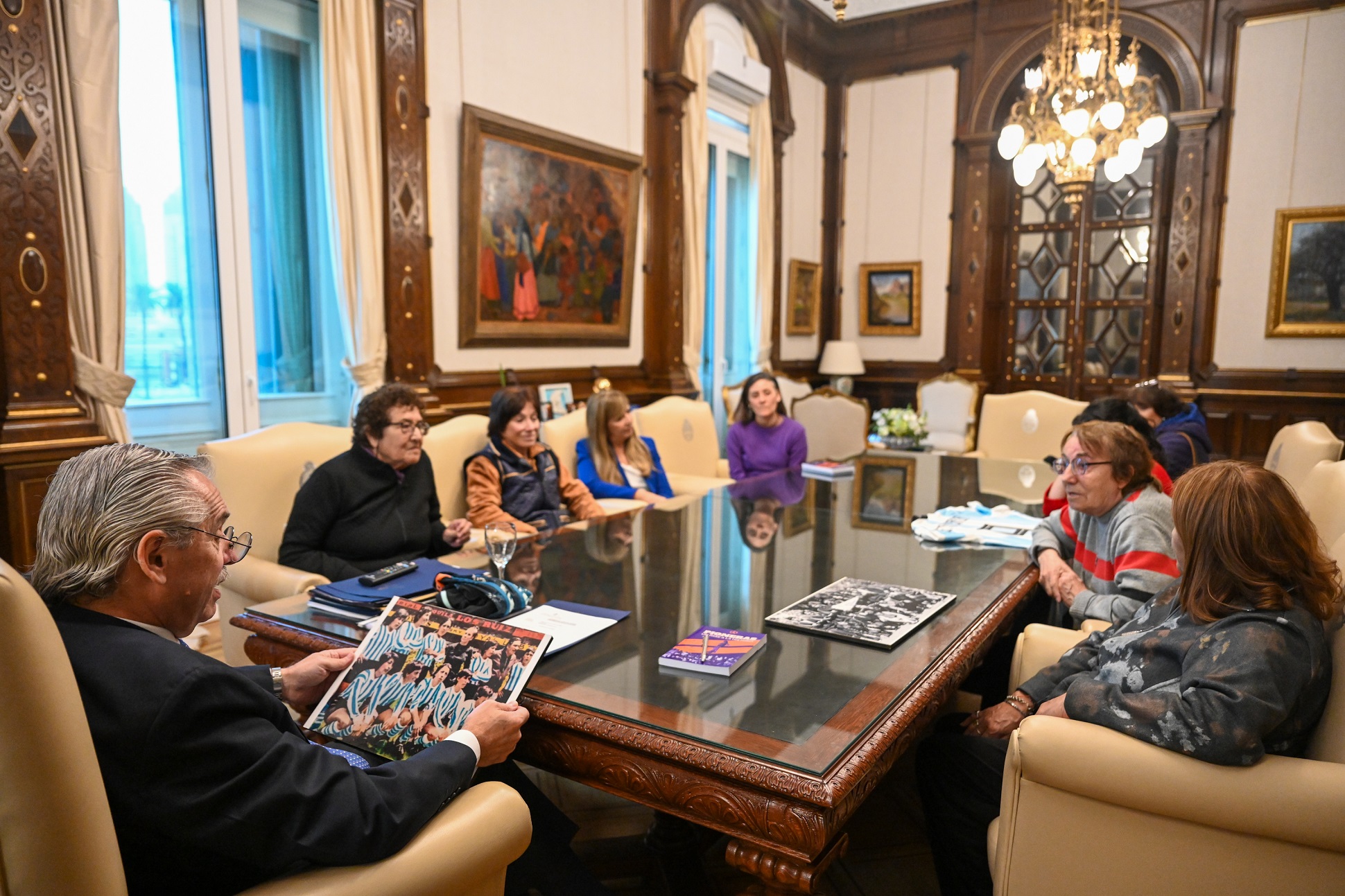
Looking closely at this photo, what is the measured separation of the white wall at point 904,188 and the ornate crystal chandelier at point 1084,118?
10.9ft

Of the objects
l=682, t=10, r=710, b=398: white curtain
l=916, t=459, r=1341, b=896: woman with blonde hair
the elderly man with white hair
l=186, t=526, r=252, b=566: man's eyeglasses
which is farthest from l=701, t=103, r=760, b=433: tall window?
the elderly man with white hair

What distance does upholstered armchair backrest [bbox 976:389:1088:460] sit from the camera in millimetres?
5902

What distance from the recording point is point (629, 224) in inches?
243

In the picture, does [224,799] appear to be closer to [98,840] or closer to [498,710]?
[98,840]

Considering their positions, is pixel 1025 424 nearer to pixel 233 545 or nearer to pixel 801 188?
A: pixel 801 188

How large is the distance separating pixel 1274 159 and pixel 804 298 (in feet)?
13.2

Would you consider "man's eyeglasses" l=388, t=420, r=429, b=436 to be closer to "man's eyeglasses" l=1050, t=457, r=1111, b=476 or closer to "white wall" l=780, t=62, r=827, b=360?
"man's eyeglasses" l=1050, t=457, r=1111, b=476

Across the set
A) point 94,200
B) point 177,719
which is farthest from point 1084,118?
point 177,719

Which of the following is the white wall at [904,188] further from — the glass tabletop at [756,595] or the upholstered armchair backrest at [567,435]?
the upholstered armchair backrest at [567,435]

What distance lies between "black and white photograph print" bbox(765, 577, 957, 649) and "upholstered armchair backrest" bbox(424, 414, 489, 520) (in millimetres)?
2037

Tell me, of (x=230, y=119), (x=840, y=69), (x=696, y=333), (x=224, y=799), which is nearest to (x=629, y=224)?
(x=696, y=333)

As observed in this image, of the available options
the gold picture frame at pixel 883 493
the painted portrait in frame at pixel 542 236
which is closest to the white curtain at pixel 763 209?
the painted portrait in frame at pixel 542 236

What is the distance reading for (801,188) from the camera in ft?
28.0

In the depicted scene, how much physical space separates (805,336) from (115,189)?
21.3ft
